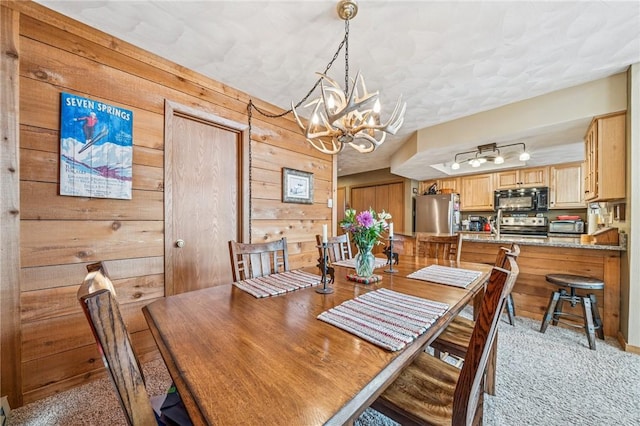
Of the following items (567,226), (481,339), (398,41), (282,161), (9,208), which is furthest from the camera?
(567,226)

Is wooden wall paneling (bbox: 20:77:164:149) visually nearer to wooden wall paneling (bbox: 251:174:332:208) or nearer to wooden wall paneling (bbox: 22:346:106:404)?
wooden wall paneling (bbox: 251:174:332:208)

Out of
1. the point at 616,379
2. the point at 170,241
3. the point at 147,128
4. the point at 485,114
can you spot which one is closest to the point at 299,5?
the point at 147,128

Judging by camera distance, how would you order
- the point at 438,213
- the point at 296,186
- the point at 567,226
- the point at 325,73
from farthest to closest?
the point at 438,213 < the point at 567,226 < the point at 296,186 < the point at 325,73

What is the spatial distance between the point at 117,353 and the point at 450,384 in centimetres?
113

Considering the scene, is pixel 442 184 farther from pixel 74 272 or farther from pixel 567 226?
pixel 74 272

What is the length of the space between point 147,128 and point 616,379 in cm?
380

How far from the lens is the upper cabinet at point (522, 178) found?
440cm

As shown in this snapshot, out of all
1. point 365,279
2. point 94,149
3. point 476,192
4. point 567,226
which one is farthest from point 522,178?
point 94,149

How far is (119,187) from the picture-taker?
68.6 inches

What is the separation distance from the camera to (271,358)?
0.72 meters

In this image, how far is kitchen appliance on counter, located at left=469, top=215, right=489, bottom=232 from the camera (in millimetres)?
5023

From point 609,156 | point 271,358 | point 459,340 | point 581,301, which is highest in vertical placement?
point 609,156

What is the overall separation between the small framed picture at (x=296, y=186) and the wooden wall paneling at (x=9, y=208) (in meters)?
1.96

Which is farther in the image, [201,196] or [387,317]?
[201,196]
